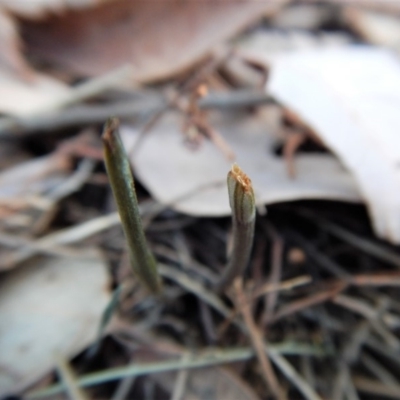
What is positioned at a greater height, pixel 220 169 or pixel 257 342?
pixel 220 169

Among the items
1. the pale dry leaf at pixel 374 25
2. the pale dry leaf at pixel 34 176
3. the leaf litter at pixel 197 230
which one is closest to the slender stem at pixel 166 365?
the leaf litter at pixel 197 230

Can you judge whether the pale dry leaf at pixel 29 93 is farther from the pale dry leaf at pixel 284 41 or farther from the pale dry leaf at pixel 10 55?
the pale dry leaf at pixel 284 41

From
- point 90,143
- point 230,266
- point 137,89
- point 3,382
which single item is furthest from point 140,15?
point 3,382

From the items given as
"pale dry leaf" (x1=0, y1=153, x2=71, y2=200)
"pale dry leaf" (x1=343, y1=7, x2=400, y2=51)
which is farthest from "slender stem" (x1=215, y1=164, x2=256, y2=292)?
"pale dry leaf" (x1=343, y1=7, x2=400, y2=51)

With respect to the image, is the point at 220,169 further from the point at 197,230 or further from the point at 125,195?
the point at 125,195

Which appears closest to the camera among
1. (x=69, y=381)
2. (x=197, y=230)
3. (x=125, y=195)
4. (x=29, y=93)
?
(x=125, y=195)

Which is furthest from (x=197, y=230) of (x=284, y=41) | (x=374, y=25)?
(x=374, y=25)
